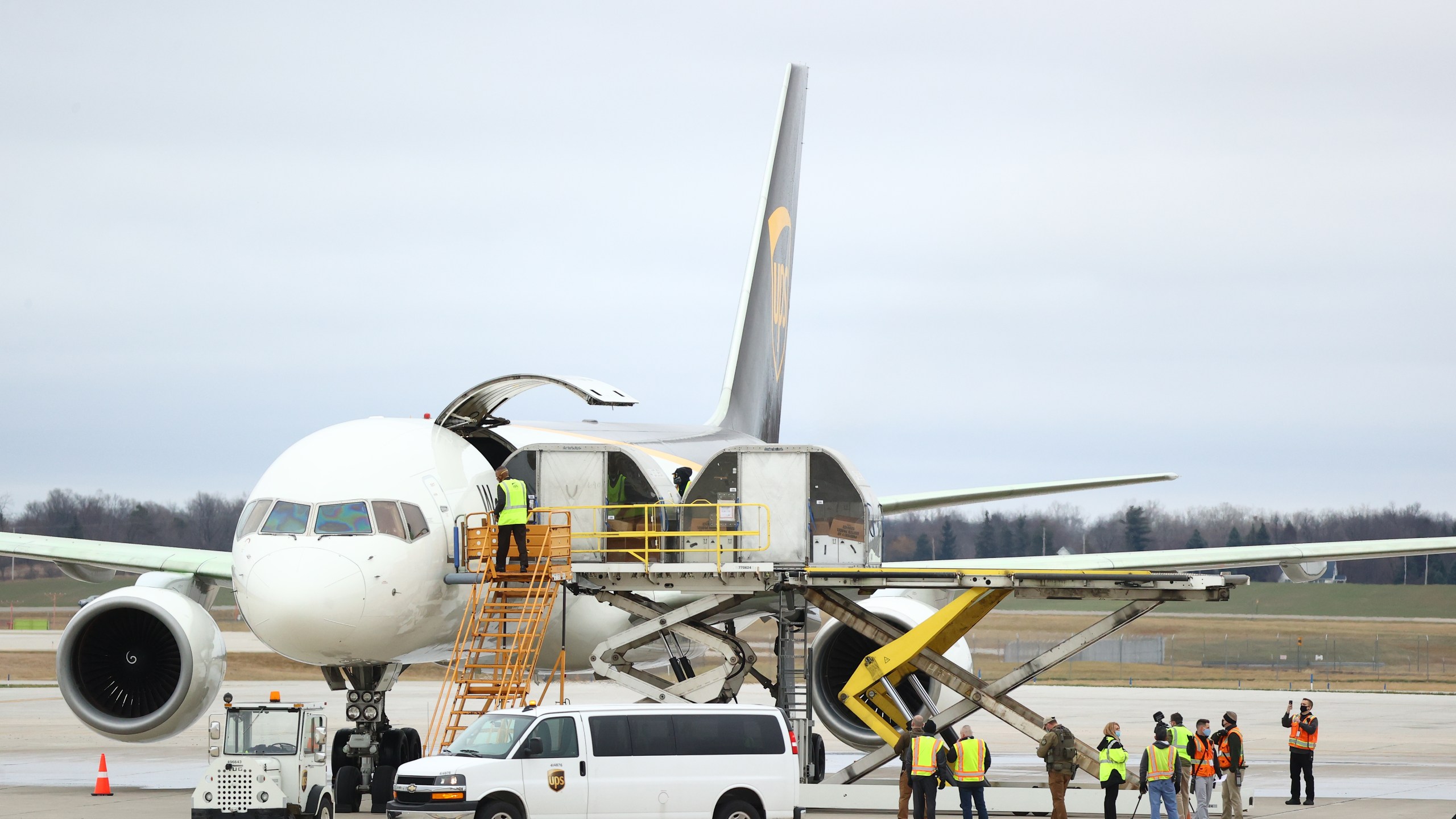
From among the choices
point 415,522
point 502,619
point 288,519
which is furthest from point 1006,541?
point 288,519

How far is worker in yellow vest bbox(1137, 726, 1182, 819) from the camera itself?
1788 cm

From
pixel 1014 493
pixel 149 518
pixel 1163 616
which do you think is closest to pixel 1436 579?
pixel 1163 616

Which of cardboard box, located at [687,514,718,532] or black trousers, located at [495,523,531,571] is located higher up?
cardboard box, located at [687,514,718,532]

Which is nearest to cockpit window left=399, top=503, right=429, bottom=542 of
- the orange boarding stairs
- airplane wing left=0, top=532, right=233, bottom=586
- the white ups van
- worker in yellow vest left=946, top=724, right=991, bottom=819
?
the orange boarding stairs

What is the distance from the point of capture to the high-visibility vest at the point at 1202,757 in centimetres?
1889

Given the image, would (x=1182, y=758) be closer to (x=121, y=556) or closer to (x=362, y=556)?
(x=362, y=556)

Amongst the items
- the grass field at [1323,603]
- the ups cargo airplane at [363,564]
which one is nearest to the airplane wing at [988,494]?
the ups cargo airplane at [363,564]

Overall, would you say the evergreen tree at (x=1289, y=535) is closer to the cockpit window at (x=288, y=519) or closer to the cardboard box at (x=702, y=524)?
the cardboard box at (x=702, y=524)

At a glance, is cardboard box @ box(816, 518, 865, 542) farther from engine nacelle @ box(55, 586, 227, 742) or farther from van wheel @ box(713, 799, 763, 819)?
engine nacelle @ box(55, 586, 227, 742)

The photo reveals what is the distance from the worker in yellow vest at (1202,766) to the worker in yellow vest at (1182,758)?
0.31ft

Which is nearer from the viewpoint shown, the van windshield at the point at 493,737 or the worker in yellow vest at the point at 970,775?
the van windshield at the point at 493,737

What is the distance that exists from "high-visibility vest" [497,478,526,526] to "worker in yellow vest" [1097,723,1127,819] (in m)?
6.77

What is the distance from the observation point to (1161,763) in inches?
704

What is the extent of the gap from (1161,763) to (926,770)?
2.67 meters
